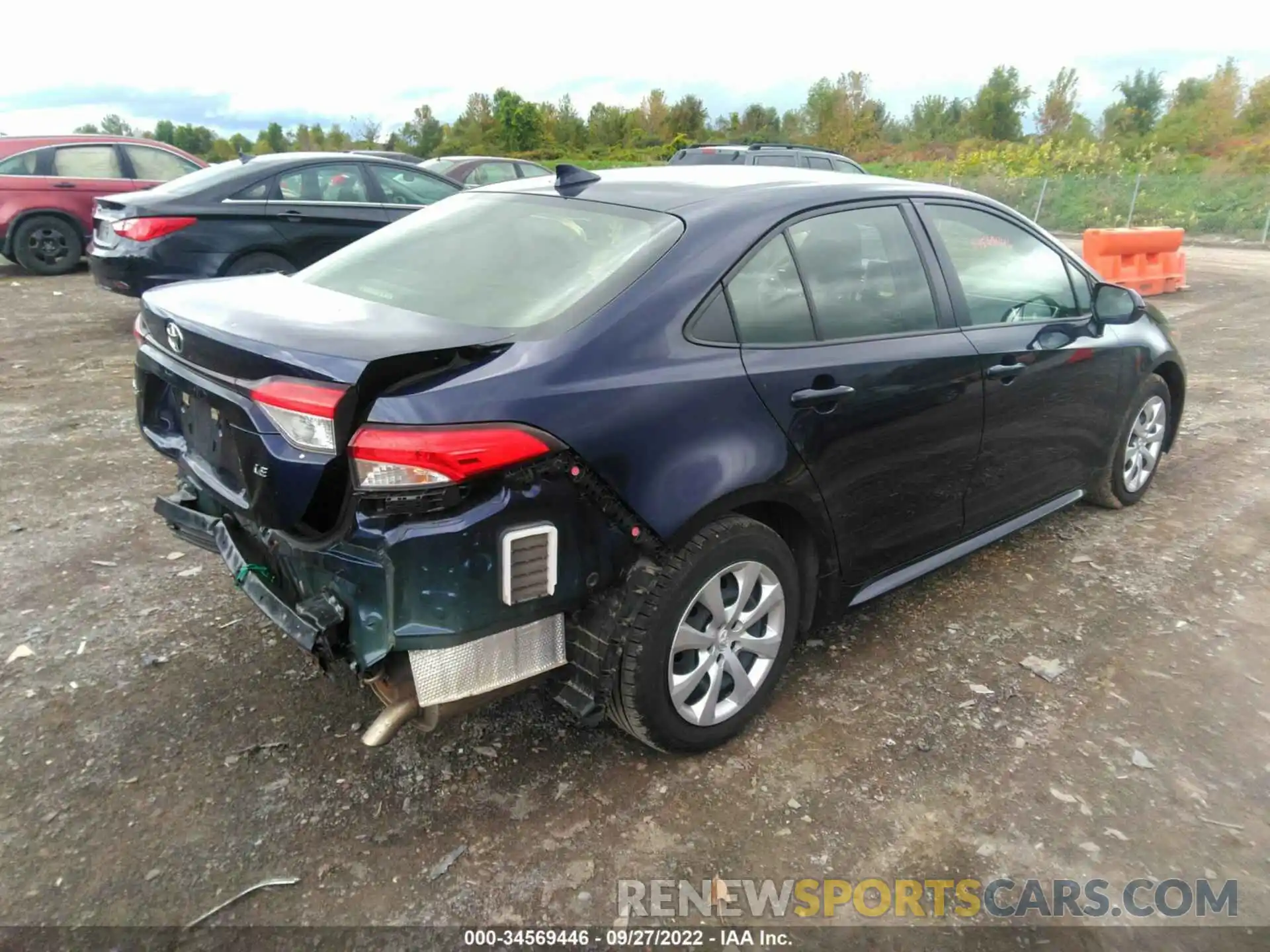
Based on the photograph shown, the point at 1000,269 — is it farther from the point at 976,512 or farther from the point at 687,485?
the point at 687,485

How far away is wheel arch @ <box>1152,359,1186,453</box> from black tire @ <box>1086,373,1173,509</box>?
14 mm

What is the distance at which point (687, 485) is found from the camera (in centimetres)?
245

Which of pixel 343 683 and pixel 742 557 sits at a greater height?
pixel 742 557

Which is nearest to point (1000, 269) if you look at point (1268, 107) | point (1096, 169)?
point (1096, 169)

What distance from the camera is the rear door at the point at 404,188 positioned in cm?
839

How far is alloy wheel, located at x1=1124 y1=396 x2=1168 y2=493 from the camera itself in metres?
4.57

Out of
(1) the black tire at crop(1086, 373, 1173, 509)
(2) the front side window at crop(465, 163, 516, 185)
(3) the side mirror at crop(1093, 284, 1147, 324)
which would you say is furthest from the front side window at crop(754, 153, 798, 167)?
(3) the side mirror at crop(1093, 284, 1147, 324)

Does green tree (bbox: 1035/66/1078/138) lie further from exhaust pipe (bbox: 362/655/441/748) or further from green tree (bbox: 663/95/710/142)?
exhaust pipe (bbox: 362/655/441/748)

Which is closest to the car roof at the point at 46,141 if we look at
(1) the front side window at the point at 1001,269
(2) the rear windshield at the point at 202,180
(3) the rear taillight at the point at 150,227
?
(2) the rear windshield at the point at 202,180

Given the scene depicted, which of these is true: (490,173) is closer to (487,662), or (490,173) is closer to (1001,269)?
(1001,269)

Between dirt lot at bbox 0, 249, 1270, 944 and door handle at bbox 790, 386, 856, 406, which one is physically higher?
door handle at bbox 790, 386, 856, 406

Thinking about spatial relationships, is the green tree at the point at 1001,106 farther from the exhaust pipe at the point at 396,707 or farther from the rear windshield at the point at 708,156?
the exhaust pipe at the point at 396,707

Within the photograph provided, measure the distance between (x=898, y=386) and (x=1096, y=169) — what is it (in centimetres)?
3528

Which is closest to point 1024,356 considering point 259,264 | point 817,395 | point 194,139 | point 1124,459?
point 817,395
